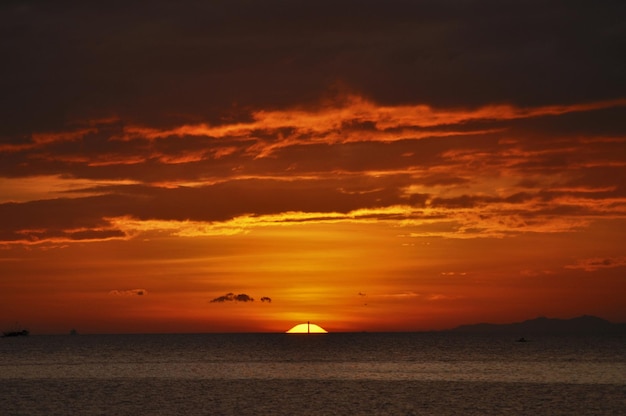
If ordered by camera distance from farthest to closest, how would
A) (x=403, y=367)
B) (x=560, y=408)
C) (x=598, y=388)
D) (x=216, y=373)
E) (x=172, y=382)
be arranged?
(x=403, y=367) < (x=216, y=373) < (x=172, y=382) < (x=598, y=388) < (x=560, y=408)

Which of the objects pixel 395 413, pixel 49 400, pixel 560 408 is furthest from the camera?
pixel 49 400

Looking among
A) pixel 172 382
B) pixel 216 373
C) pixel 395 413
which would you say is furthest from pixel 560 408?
pixel 216 373

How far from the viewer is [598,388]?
11681 cm

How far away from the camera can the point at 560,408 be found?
301 ft

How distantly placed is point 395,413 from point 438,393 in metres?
25.2

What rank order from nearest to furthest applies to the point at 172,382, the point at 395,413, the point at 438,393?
the point at 395,413 < the point at 438,393 < the point at 172,382

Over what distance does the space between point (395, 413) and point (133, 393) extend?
138ft

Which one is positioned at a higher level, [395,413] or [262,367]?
[262,367]

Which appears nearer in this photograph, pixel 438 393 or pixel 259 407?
pixel 259 407

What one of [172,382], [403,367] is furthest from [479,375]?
[172,382]

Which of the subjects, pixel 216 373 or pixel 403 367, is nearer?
pixel 216 373

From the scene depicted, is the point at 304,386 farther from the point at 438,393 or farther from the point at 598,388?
the point at 598,388

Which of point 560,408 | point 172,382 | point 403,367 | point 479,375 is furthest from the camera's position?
point 403,367

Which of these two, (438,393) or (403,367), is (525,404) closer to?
(438,393)
